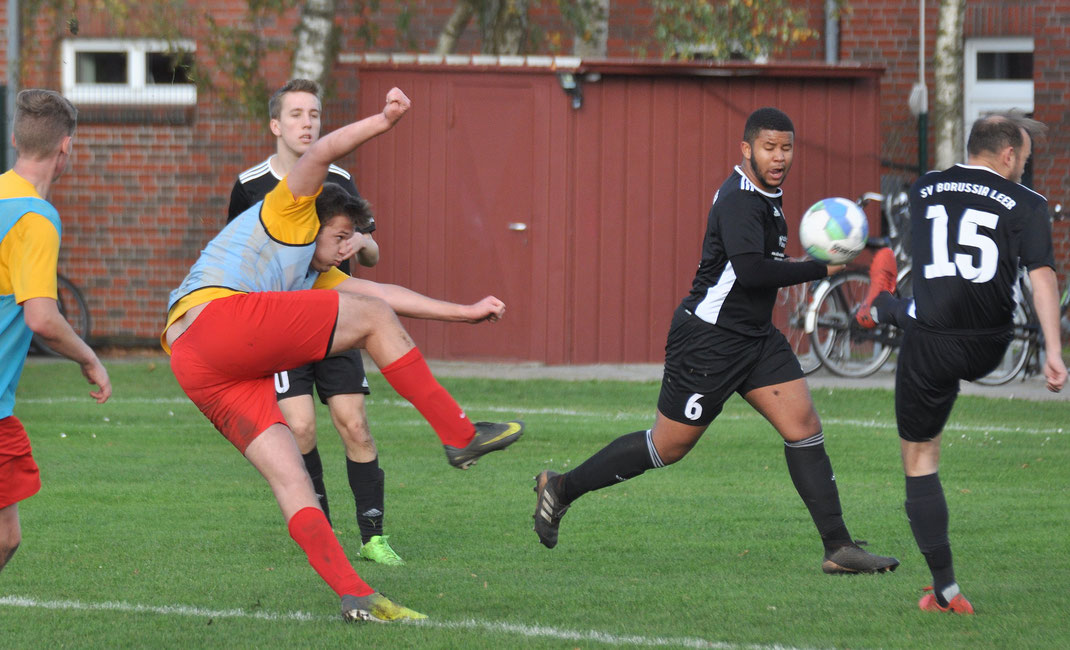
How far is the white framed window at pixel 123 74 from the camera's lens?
623 inches

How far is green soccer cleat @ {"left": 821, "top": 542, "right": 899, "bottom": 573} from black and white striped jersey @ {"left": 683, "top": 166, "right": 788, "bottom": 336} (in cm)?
98

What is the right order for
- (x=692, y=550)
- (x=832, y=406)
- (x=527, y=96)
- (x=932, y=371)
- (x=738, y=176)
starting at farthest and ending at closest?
1. (x=527, y=96)
2. (x=832, y=406)
3. (x=692, y=550)
4. (x=738, y=176)
5. (x=932, y=371)

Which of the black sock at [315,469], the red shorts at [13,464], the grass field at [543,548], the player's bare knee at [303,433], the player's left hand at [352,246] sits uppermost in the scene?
the player's left hand at [352,246]

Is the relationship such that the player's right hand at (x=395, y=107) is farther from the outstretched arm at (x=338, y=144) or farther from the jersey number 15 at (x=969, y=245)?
the jersey number 15 at (x=969, y=245)

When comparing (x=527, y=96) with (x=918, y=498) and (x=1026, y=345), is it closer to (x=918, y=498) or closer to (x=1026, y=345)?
(x=1026, y=345)

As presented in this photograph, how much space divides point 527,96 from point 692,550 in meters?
8.74

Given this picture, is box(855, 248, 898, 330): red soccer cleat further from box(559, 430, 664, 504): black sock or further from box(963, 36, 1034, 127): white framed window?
box(963, 36, 1034, 127): white framed window

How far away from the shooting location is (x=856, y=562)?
18.7ft

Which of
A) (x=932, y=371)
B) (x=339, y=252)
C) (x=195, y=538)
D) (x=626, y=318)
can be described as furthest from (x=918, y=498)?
(x=626, y=318)

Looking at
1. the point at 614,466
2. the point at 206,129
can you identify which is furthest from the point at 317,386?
the point at 206,129

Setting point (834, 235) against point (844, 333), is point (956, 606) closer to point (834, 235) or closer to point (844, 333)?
point (834, 235)

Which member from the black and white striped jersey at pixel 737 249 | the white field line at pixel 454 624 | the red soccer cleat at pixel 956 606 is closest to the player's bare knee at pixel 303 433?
the white field line at pixel 454 624

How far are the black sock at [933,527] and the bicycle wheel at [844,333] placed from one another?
7586 millimetres

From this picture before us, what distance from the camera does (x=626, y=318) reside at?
14664 mm
